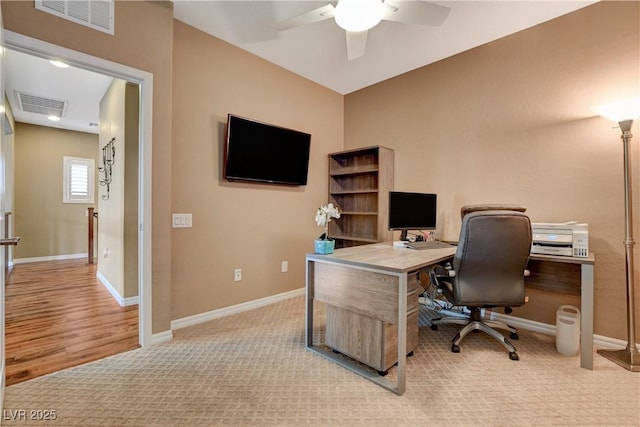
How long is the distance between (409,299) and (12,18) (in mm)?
3017

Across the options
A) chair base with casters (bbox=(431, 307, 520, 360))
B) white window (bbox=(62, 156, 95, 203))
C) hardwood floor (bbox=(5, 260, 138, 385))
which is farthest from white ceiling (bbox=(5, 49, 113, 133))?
chair base with casters (bbox=(431, 307, 520, 360))

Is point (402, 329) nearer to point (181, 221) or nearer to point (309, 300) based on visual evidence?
point (309, 300)

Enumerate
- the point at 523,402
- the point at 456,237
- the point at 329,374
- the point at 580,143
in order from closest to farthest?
1. the point at 523,402
2. the point at 329,374
3. the point at 580,143
4. the point at 456,237

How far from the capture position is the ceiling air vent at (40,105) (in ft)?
13.4

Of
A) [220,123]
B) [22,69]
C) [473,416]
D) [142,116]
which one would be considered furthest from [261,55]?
[473,416]

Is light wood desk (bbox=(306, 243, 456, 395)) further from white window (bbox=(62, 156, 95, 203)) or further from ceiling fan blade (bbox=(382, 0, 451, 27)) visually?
white window (bbox=(62, 156, 95, 203))

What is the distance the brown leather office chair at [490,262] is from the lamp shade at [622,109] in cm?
95

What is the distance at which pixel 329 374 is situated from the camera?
1.91m

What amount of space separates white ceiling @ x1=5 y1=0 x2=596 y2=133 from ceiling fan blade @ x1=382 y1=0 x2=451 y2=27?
0.53m

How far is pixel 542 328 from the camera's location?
2598mm

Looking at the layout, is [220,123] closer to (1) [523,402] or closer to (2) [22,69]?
(2) [22,69]

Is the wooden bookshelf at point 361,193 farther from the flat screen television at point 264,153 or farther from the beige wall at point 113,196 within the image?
the beige wall at point 113,196

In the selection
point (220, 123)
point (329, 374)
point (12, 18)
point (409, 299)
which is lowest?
point (329, 374)

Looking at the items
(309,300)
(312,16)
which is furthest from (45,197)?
(312,16)
